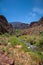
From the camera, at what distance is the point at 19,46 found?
16281mm

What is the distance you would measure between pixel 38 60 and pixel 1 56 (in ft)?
10.9

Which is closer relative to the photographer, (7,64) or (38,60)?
(7,64)

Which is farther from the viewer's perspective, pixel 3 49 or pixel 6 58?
pixel 3 49

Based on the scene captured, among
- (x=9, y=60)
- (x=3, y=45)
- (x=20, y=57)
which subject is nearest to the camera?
(x=9, y=60)

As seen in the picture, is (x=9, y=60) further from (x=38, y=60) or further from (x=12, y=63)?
(x=38, y=60)

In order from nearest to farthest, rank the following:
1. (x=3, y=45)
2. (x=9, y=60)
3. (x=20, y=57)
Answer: (x=9, y=60), (x=20, y=57), (x=3, y=45)

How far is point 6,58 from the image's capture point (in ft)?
42.2

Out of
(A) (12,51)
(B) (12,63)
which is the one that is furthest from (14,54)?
(B) (12,63)

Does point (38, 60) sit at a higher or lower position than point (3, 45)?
lower

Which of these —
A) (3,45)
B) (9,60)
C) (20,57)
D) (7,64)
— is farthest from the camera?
Answer: (3,45)

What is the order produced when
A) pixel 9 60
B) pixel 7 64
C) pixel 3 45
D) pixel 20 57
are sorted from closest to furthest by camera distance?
pixel 7 64 → pixel 9 60 → pixel 20 57 → pixel 3 45

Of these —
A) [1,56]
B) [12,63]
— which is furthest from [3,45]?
[12,63]

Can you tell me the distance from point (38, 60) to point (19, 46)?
307cm

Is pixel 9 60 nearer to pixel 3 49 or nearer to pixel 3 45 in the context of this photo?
pixel 3 49
